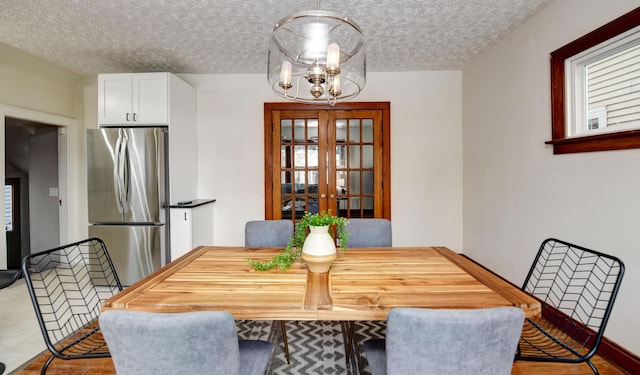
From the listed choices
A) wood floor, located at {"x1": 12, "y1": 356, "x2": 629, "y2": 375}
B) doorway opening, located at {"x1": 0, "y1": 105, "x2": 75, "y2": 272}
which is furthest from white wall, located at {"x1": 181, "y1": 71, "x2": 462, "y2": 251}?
wood floor, located at {"x1": 12, "y1": 356, "x2": 629, "y2": 375}

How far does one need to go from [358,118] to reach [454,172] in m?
1.41

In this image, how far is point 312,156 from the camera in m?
3.85

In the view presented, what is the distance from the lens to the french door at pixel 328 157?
382cm

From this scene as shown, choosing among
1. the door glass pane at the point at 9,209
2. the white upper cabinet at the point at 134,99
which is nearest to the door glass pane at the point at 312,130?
the white upper cabinet at the point at 134,99

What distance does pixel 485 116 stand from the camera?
332 cm

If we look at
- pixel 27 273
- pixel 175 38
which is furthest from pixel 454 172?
pixel 27 273

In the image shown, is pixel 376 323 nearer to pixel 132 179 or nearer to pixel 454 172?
A: pixel 454 172

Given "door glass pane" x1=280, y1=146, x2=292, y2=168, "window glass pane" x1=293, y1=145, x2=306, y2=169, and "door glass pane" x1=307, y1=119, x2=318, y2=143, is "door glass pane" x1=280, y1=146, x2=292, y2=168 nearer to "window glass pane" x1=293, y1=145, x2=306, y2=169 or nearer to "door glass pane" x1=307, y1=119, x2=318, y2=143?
"window glass pane" x1=293, y1=145, x2=306, y2=169

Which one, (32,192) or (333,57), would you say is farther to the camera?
(32,192)

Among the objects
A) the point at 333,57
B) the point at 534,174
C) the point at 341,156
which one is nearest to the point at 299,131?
the point at 341,156

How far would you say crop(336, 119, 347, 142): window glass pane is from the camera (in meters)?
3.84

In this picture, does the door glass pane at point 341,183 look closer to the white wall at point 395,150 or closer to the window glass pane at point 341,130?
the window glass pane at point 341,130

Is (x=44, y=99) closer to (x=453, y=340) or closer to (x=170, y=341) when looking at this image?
(x=170, y=341)

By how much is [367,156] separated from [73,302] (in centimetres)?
348
